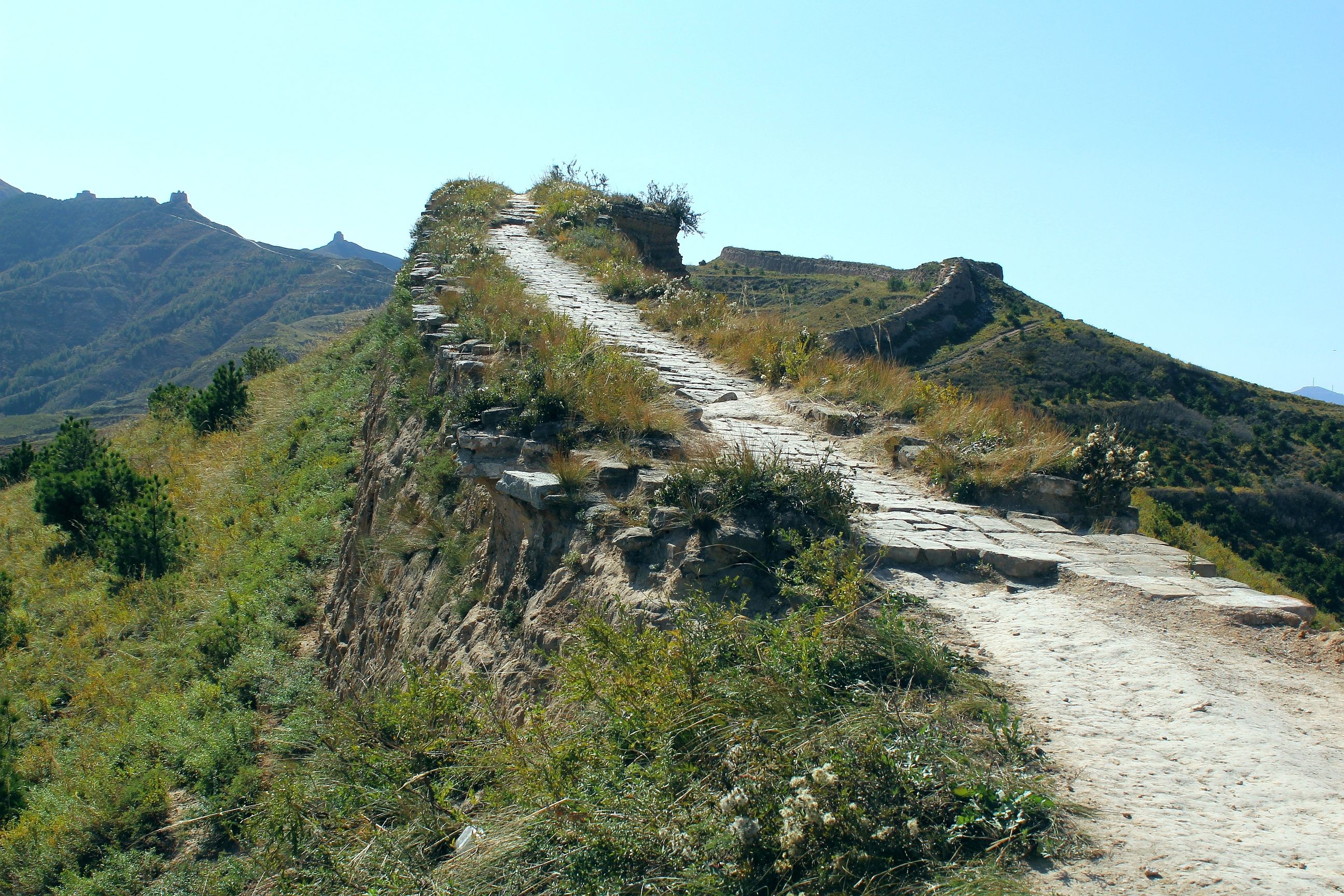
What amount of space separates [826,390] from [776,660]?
5.35 metres

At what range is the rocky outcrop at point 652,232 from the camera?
16562 mm

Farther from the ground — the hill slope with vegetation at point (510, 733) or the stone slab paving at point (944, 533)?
the stone slab paving at point (944, 533)

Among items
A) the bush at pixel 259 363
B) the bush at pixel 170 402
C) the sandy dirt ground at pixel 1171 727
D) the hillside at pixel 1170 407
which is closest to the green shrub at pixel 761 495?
the sandy dirt ground at pixel 1171 727

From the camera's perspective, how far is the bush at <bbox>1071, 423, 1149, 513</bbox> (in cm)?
605

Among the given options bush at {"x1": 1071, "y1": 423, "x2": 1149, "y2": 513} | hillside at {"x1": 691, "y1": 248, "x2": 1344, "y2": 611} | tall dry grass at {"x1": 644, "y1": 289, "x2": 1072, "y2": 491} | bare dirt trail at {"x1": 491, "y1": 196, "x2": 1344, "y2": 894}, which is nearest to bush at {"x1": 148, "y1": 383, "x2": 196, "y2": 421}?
hillside at {"x1": 691, "y1": 248, "x2": 1344, "y2": 611}

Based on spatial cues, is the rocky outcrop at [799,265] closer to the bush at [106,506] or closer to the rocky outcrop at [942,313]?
the rocky outcrop at [942,313]

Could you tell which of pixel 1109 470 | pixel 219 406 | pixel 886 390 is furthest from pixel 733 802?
pixel 219 406

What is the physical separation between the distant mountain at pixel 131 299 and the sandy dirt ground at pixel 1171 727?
2839 inches

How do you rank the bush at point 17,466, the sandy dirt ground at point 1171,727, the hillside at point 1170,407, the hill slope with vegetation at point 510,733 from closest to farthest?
the sandy dirt ground at point 1171,727, the hill slope with vegetation at point 510,733, the bush at point 17,466, the hillside at point 1170,407

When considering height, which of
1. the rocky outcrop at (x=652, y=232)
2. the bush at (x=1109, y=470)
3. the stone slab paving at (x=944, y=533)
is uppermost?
the rocky outcrop at (x=652, y=232)

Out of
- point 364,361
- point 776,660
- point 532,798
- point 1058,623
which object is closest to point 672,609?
point 776,660

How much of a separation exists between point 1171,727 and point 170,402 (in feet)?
70.5

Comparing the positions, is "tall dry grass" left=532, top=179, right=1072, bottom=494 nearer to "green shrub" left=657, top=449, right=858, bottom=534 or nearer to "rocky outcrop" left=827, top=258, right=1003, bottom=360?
"green shrub" left=657, top=449, right=858, bottom=534

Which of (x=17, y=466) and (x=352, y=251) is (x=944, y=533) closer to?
(x=17, y=466)
